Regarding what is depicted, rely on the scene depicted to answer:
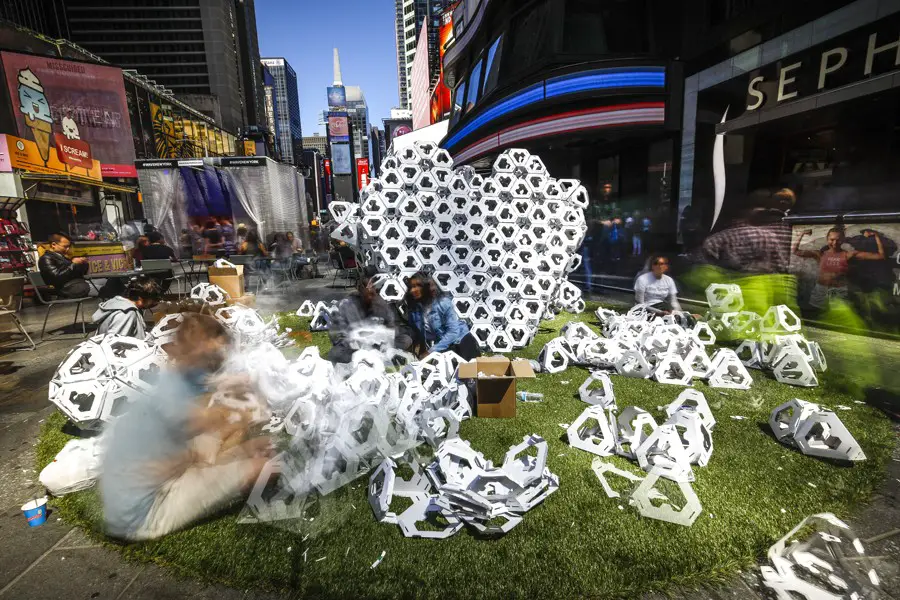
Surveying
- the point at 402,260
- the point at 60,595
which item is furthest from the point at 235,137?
the point at 60,595

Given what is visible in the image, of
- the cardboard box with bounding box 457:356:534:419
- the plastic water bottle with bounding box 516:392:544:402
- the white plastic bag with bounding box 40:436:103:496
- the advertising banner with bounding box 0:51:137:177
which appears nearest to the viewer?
the white plastic bag with bounding box 40:436:103:496

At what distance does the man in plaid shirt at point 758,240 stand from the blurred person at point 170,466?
9033 mm

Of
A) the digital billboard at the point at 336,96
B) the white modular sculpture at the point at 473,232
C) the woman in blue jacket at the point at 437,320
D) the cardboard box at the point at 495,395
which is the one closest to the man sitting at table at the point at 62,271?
the white modular sculpture at the point at 473,232

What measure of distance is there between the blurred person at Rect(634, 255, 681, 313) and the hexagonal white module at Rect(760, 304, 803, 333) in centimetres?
113

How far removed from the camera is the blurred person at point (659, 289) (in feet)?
21.0

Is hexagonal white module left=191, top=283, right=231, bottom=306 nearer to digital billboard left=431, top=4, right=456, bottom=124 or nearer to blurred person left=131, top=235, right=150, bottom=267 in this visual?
blurred person left=131, top=235, right=150, bottom=267

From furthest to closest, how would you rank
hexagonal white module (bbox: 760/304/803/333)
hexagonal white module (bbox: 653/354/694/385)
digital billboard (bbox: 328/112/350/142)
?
digital billboard (bbox: 328/112/350/142)
hexagonal white module (bbox: 760/304/803/333)
hexagonal white module (bbox: 653/354/694/385)

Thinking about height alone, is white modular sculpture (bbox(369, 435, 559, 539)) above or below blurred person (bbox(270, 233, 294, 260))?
below

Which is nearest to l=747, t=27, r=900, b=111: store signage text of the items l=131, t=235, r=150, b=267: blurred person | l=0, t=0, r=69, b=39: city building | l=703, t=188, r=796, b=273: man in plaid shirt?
l=703, t=188, r=796, b=273: man in plaid shirt

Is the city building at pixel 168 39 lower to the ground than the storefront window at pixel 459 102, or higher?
higher

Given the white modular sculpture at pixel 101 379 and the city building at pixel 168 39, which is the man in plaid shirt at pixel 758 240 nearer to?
the white modular sculpture at pixel 101 379

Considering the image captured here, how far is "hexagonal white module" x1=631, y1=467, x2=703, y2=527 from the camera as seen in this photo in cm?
243

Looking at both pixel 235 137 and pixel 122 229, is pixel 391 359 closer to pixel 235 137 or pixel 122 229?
pixel 122 229

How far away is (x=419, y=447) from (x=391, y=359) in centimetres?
213
